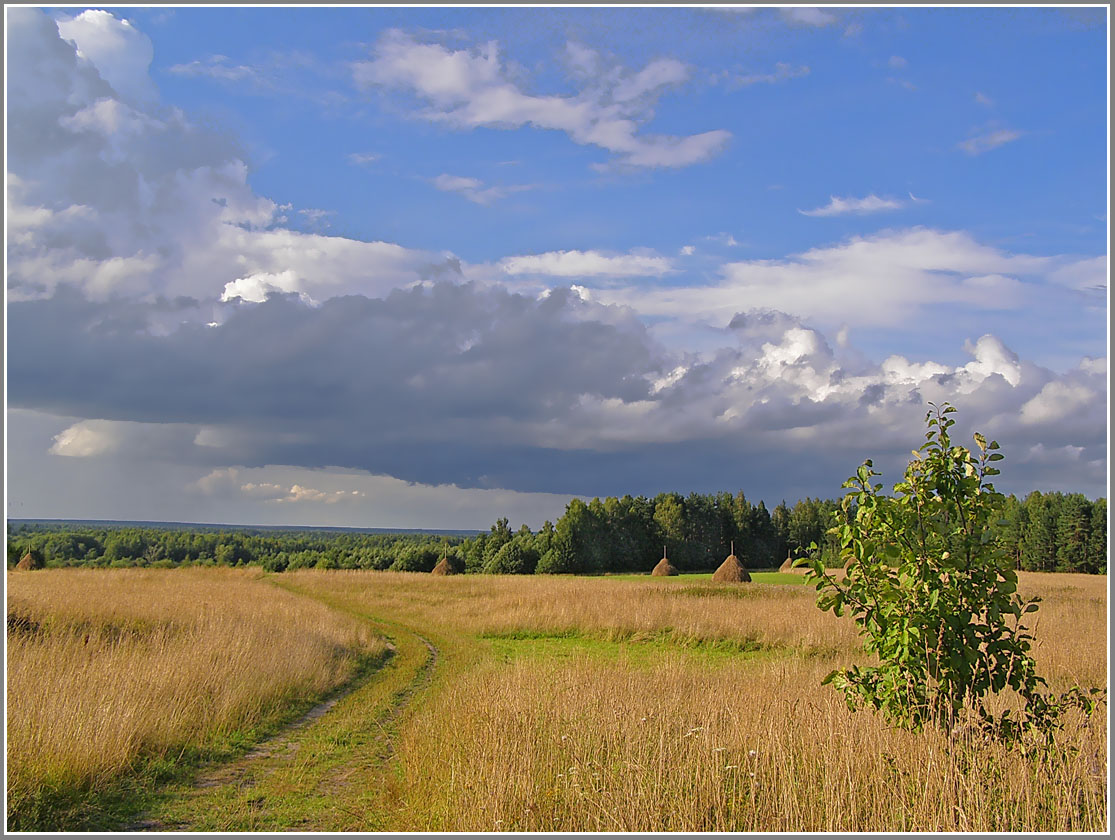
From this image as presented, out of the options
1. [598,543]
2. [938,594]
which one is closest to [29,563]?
[938,594]

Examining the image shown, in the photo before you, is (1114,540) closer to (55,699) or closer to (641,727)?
(641,727)

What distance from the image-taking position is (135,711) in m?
8.52

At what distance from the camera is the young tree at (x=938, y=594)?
215 inches

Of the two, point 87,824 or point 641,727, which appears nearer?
point 87,824

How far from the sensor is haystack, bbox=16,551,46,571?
38162mm

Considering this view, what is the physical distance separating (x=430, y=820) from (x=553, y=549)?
6460 cm

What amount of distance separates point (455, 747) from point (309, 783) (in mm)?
1695

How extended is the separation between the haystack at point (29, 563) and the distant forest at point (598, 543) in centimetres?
46

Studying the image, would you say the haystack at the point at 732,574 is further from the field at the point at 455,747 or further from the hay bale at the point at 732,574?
the field at the point at 455,747

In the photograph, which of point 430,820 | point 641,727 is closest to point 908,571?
point 641,727

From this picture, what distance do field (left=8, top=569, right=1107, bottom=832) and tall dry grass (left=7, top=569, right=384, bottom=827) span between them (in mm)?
36

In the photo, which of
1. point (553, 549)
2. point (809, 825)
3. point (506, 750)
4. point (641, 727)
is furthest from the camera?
point (553, 549)

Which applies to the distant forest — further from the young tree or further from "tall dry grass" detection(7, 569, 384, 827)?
the young tree

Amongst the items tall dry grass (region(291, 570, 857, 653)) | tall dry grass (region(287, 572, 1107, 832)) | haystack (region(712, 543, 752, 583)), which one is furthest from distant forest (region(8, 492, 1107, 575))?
tall dry grass (region(287, 572, 1107, 832))
